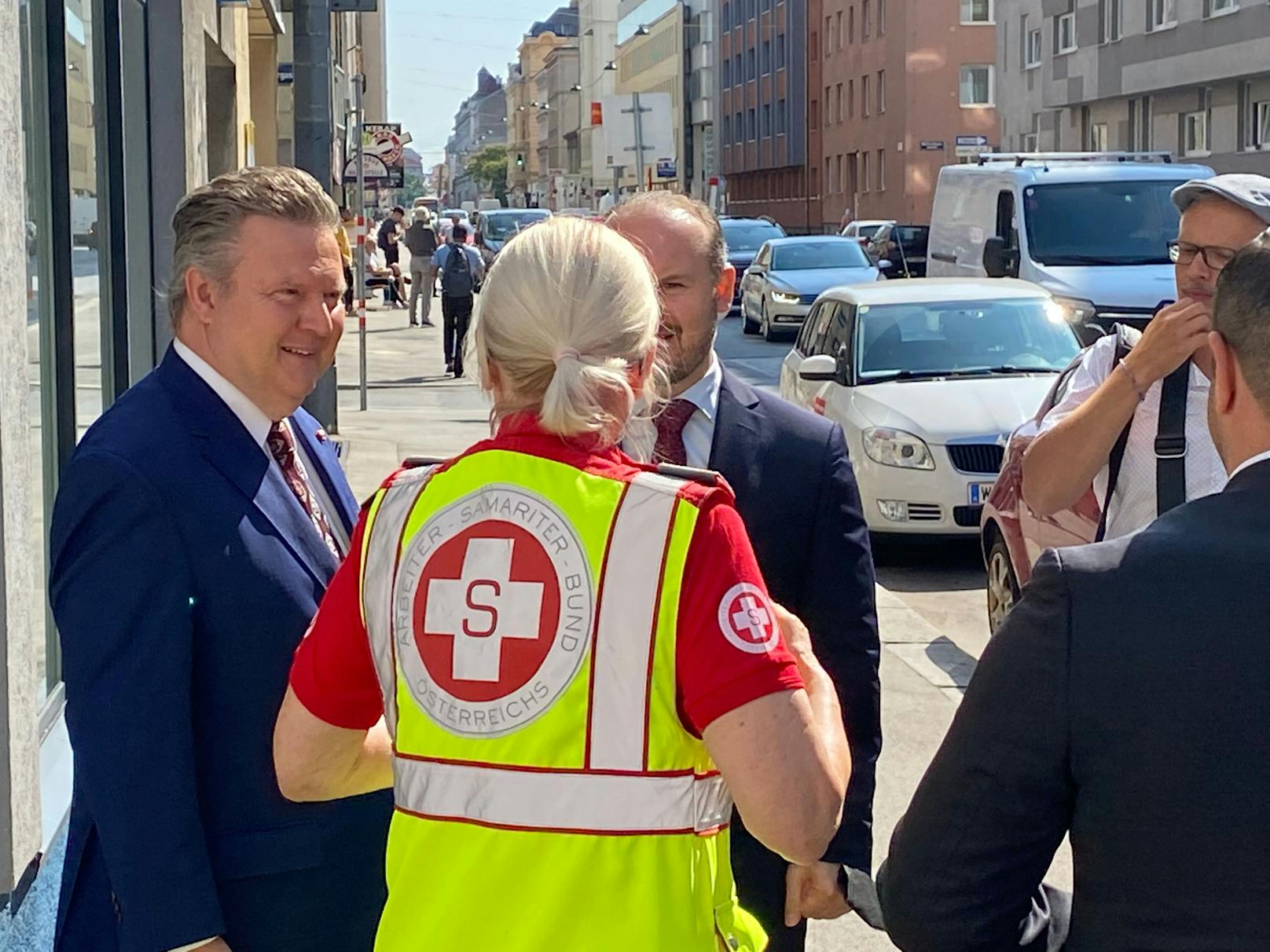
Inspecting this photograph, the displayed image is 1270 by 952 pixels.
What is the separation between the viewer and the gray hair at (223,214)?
2662 millimetres

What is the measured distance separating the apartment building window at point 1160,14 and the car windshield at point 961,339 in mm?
34554

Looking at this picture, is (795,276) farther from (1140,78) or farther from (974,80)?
(974,80)

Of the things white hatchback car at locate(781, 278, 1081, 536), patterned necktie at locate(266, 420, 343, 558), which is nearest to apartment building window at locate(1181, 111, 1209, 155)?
white hatchback car at locate(781, 278, 1081, 536)

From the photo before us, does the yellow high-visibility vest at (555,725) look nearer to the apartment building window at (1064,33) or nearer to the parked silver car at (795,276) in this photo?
the parked silver car at (795,276)

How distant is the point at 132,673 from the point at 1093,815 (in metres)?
1.28

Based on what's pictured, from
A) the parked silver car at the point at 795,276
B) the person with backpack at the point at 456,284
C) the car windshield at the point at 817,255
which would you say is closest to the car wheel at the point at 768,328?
the parked silver car at the point at 795,276

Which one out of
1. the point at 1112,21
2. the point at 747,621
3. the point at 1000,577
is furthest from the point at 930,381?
the point at 1112,21

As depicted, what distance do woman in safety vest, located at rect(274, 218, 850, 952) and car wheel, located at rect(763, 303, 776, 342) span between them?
26.2 metres

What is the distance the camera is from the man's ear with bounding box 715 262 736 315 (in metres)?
3.08

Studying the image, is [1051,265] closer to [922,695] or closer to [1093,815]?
[922,695]

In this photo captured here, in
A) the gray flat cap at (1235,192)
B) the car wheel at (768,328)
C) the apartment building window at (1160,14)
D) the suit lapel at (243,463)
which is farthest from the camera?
the apartment building window at (1160,14)

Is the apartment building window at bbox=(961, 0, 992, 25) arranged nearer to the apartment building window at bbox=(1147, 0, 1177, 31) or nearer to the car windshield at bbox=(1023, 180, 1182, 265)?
the apartment building window at bbox=(1147, 0, 1177, 31)

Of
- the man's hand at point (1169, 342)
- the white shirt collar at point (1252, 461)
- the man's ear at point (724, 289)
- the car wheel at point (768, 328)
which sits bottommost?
the car wheel at point (768, 328)

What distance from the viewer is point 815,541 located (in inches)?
115
